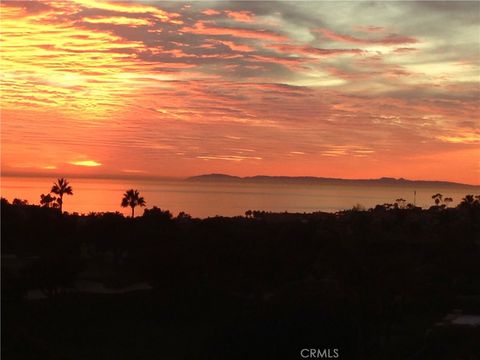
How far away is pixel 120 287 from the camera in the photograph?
3847 centimetres

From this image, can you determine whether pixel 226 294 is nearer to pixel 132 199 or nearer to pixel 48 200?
pixel 132 199

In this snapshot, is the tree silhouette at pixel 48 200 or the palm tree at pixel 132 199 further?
the tree silhouette at pixel 48 200

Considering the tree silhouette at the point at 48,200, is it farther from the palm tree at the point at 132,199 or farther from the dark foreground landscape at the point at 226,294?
the dark foreground landscape at the point at 226,294

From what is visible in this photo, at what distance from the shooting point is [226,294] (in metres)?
32.8

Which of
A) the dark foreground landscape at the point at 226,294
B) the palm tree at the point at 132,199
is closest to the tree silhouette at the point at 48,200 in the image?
the palm tree at the point at 132,199

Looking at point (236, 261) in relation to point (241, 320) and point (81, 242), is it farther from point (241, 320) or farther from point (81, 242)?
point (241, 320)

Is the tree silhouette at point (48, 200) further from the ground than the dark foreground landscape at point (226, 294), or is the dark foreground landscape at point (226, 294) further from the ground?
the tree silhouette at point (48, 200)

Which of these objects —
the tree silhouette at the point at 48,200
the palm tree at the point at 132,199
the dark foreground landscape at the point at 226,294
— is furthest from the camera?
the tree silhouette at the point at 48,200

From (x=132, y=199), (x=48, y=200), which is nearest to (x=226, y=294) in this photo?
(x=132, y=199)

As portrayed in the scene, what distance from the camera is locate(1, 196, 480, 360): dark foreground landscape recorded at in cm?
1820

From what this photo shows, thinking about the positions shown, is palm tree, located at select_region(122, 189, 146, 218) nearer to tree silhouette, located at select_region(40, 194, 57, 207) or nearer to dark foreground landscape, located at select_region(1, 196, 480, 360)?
tree silhouette, located at select_region(40, 194, 57, 207)

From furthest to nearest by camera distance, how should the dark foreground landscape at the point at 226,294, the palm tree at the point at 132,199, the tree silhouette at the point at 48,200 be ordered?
the tree silhouette at the point at 48,200 < the palm tree at the point at 132,199 < the dark foreground landscape at the point at 226,294

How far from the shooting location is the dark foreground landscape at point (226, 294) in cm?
1820

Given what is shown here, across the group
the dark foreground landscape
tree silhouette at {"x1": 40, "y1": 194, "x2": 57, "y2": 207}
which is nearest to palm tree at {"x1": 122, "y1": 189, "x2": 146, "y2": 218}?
tree silhouette at {"x1": 40, "y1": 194, "x2": 57, "y2": 207}
